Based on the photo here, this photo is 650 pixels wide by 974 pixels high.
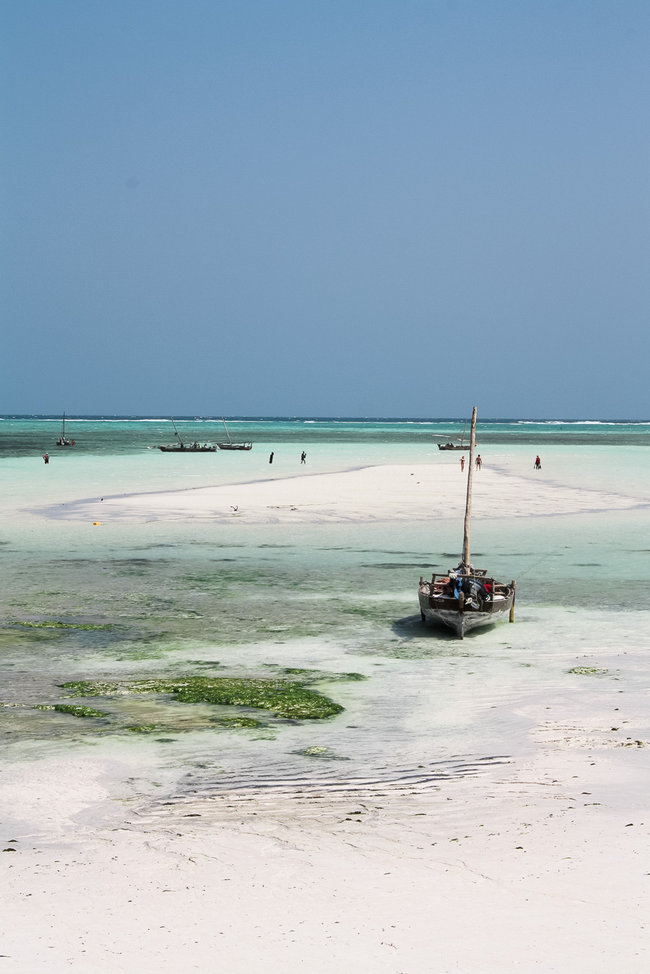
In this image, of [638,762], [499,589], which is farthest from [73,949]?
[499,589]

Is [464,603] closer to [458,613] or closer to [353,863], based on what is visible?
[458,613]

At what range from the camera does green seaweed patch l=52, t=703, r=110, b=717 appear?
59.9 ft

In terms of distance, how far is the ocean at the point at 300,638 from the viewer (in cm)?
1636

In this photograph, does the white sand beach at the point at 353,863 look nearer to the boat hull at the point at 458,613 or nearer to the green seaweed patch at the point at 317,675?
the green seaweed patch at the point at 317,675

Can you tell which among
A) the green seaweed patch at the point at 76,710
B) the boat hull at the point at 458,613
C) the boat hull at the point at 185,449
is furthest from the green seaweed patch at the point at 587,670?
the boat hull at the point at 185,449

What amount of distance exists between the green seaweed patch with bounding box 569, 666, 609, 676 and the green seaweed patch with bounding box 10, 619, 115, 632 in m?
11.8

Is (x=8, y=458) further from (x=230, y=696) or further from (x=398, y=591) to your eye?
(x=230, y=696)

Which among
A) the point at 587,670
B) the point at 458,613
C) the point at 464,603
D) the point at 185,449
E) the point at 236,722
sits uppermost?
the point at 185,449

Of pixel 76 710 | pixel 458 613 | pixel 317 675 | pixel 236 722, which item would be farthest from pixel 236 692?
pixel 458 613

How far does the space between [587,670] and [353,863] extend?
11.0 meters

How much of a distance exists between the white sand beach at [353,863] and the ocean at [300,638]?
456 millimetres

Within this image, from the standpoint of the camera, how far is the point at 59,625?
26.2 metres

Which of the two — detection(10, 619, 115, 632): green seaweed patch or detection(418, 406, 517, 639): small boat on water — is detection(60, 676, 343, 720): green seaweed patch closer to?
detection(10, 619, 115, 632): green seaweed patch

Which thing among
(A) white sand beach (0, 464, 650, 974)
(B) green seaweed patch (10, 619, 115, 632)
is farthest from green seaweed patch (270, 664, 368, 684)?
(B) green seaweed patch (10, 619, 115, 632)
